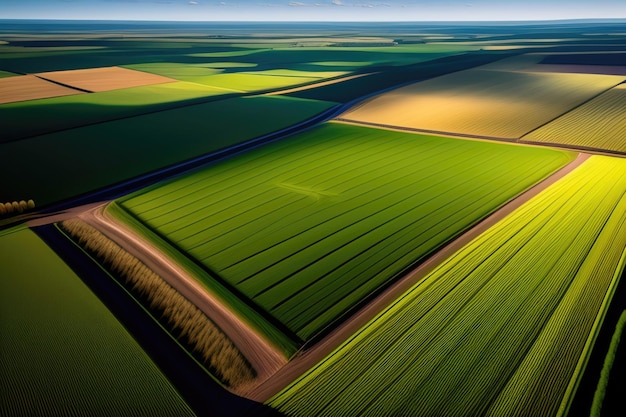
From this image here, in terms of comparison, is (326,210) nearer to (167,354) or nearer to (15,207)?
(167,354)

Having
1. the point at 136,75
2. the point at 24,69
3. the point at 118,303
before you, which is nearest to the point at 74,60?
the point at 24,69

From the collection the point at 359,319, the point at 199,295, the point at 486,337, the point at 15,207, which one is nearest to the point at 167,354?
the point at 199,295

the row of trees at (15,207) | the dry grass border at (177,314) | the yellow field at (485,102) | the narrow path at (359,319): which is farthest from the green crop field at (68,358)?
the yellow field at (485,102)

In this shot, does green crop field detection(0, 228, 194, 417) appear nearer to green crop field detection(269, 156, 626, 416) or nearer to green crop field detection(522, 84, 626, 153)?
green crop field detection(269, 156, 626, 416)

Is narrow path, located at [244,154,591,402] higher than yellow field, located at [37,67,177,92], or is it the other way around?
yellow field, located at [37,67,177,92]

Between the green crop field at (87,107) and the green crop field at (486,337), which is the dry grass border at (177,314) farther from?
the green crop field at (87,107)

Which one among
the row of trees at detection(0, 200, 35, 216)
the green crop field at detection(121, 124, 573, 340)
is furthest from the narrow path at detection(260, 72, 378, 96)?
the row of trees at detection(0, 200, 35, 216)
